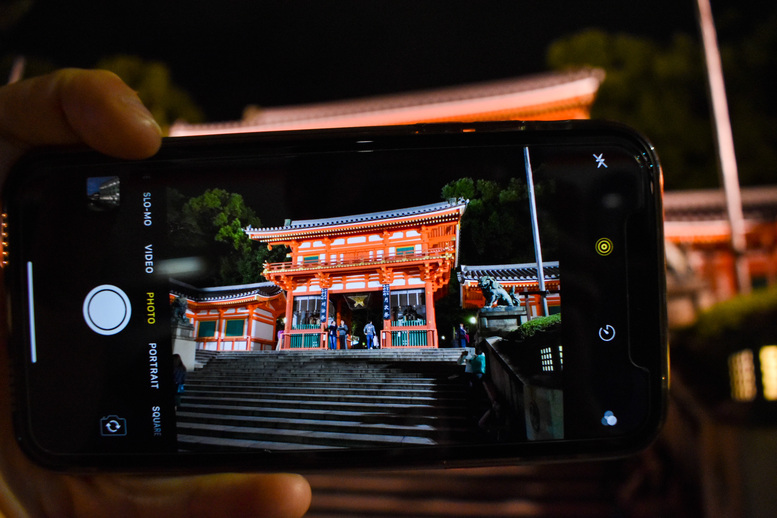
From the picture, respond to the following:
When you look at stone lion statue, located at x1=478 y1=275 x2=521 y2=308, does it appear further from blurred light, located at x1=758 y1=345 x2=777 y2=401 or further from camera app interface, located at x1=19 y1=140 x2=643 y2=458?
blurred light, located at x1=758 y1=345 x2=777 y2=401

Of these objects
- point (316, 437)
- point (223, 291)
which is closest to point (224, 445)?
point (316, 437)

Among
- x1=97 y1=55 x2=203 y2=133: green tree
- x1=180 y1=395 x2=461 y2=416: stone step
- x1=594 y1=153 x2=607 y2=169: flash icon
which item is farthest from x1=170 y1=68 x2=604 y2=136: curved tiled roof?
x1=180 y1=395 x2=461 y2=416: stone step

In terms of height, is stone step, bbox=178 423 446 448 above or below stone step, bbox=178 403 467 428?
below

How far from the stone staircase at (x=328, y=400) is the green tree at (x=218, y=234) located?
0.16 meters

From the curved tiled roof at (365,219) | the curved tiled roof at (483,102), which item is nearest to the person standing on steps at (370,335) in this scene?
the curved tiled roof at (365,219)

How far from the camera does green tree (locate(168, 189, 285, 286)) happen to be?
0.82m

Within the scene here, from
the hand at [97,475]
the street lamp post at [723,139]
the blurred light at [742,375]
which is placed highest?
the street lamp post at [723,139]

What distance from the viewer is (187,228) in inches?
32.9

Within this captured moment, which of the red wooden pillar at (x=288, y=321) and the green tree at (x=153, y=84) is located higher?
the green tree at (x=153, y=84)

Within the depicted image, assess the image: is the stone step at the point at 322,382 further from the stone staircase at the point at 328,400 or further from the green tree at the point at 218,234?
the green tree at the point at 218,234

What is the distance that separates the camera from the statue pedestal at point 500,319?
807 millimetres

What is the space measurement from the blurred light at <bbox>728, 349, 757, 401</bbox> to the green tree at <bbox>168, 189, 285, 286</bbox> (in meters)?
2.02

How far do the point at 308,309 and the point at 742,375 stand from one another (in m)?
1.97

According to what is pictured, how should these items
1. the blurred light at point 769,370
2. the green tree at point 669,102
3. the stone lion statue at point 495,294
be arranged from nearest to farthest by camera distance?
the stone lion statue at point 495,294 < the blurred light at point 769,370 < the green tree at point 669,102
